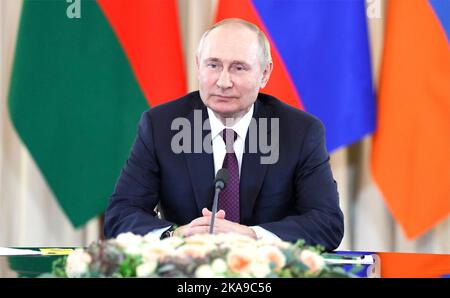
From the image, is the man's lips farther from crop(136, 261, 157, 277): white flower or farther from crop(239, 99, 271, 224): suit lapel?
crop(136, 261, 157, 277): white flower

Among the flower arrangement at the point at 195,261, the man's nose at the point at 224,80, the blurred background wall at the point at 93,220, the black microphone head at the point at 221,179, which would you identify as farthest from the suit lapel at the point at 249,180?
the blurred background wall at the point at 93,220

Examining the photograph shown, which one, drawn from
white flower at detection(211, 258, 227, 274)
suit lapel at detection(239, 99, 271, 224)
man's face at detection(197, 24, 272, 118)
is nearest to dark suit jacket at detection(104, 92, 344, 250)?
suit lapel at detection(239, 99, 271, 224)

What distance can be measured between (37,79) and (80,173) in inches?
20.7

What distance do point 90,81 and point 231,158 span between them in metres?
1.50

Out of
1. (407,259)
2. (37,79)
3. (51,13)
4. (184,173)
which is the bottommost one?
(407,259)

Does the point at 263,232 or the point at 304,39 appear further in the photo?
the point at 304,39

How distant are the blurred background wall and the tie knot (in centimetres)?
134

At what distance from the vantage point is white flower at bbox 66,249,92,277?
1.43 meters

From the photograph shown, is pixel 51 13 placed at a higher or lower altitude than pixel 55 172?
higher
